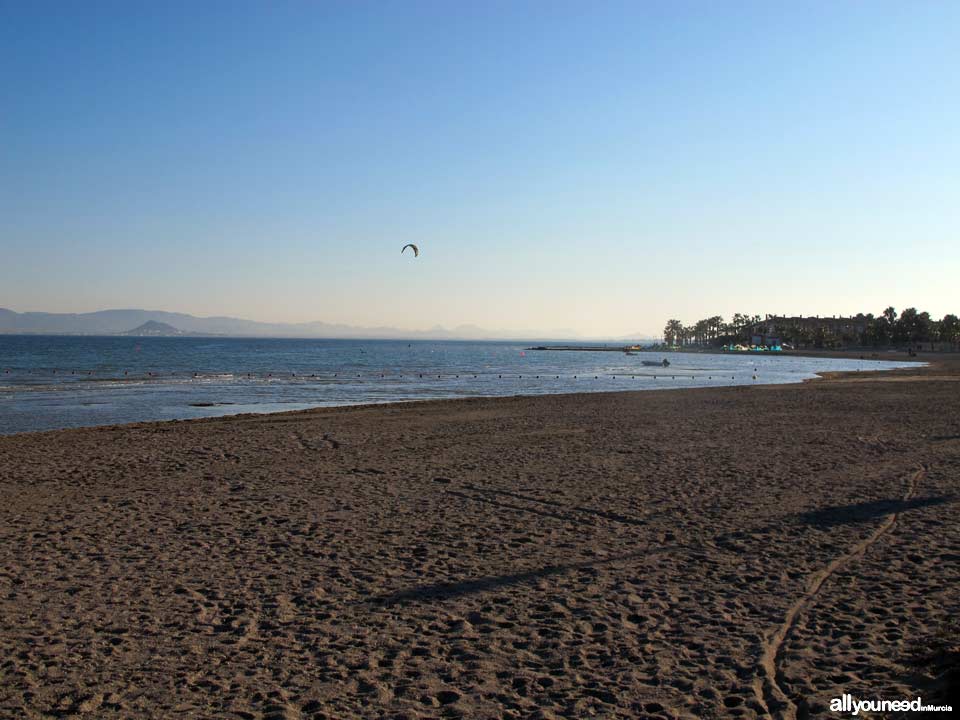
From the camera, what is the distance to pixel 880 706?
175 inches

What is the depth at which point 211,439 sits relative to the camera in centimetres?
1795

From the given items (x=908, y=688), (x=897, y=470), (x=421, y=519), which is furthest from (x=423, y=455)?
(x=908, y=688)

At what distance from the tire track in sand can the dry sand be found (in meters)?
0.02

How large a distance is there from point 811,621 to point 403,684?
344 centimetres

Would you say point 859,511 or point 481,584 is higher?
point 859,511

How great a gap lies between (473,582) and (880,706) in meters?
3.66

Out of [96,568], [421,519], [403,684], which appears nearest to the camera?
[403,684]

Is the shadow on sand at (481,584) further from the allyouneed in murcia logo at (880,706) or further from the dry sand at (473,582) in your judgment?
the allyouneed in murcia logo at (880,706)

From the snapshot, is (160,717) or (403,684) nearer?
(160,717)

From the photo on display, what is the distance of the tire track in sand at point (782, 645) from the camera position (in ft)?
15.0

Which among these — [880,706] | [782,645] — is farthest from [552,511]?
[880,706]

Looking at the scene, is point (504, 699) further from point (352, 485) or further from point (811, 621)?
point (352, 485)

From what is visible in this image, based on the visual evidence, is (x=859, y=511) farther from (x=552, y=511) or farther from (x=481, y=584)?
(x=481, y=584)

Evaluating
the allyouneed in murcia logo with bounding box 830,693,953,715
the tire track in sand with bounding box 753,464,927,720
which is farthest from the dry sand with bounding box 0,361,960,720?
the allyouneed in murcia logo with bounding box 830,693,953,715
